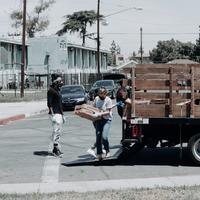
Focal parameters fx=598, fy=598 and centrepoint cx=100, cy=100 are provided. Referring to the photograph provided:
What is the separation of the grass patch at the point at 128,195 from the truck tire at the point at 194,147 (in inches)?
93.8

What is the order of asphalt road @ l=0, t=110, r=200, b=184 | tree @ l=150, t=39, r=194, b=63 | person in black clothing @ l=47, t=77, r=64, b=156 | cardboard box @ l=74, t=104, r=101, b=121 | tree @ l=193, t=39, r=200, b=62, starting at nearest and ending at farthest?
asphalt road @ l=0, t=110, r=200, b=184 → cardboard box @ l=74, t=104, r=101, b=121 → person in black clothing @ l=47, t=77, r=64, b=156 → tree @ l=193, t=39, r=200, b=62 → tree @ l=150, t=39, r=194, b=63

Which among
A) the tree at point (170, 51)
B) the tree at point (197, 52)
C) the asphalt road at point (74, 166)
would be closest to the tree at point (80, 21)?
the tree at point (197, 52)

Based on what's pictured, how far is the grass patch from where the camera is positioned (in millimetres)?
8797

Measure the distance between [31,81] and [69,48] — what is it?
387 inches

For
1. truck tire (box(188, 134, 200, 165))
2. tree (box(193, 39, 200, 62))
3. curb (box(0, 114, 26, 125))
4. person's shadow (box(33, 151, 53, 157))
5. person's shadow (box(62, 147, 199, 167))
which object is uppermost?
tree (box(193, 39, 200, 62))

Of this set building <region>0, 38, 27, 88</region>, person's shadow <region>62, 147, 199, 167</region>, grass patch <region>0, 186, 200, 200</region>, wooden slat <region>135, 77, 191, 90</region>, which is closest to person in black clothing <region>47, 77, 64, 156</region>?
person's shadow <region>62, 147, 199, 167</region>

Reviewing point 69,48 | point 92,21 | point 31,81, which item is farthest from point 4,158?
point 92,21

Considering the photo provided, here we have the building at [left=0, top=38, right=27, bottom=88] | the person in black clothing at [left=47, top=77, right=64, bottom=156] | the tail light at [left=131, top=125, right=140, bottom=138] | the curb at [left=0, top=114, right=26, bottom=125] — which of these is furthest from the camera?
the building at [left=0, top=38, right=27, bottom=88]

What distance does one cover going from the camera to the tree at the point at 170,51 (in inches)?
5384

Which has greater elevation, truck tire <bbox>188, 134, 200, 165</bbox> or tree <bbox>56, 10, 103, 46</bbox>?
tree <bbox>56, 10, 103, 46</bbox>

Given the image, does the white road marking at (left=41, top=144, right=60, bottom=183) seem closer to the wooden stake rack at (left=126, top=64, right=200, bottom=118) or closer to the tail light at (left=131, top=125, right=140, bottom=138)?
the tail light at (left=131, top=125, right=140, bottom=138)

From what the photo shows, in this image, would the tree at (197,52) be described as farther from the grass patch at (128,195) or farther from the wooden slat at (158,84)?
the grass patch at (128,195)

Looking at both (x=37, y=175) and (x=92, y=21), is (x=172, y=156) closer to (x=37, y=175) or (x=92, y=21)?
(x=37, y=175)

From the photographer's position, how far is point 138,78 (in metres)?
12.0
